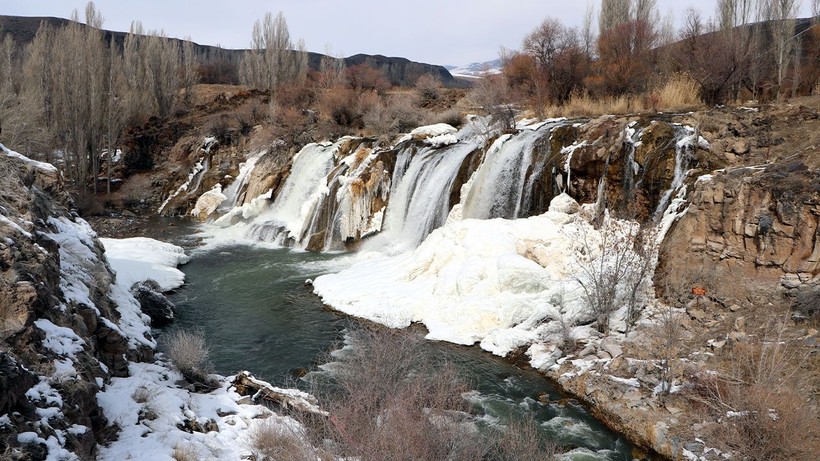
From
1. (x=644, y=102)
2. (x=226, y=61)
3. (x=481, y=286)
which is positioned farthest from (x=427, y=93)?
(x=226, y=61)

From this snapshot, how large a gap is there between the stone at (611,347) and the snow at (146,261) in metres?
10.4

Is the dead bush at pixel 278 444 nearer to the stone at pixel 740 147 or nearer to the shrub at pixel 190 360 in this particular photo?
the shrub at pixel 190 360

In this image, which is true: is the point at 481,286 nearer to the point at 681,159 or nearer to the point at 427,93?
the point at 681,159

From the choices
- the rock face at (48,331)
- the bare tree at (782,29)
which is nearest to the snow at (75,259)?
the rock face at (48,331)

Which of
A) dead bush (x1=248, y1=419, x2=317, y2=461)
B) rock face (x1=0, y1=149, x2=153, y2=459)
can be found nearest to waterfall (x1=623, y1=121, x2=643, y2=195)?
dead bush (x1=248, y1=419, x2=317, y2=461)

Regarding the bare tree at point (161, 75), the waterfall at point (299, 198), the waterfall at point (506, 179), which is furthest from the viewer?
the bare tree at point (161, 75)

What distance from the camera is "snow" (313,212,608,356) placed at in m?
10.9

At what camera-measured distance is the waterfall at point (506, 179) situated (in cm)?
1522

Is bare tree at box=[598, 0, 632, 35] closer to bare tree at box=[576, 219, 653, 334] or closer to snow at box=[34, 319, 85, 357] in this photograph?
bare tree at box=[576, 219, 653, 334]

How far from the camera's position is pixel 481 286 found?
11805mm

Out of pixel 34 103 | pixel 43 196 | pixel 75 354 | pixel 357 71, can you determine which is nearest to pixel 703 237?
pixel 75 354

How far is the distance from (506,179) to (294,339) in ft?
25.5

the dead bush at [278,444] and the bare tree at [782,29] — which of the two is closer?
the dead bush at [278,444]

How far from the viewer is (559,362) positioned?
9.61m
